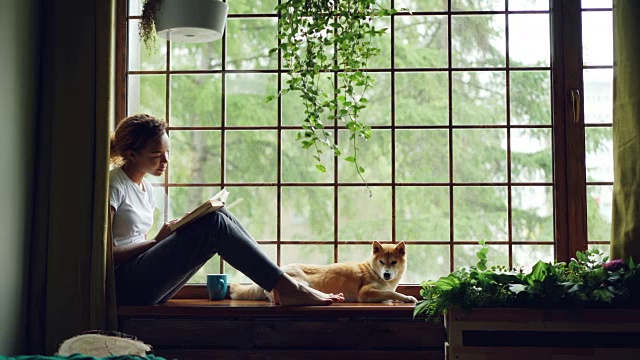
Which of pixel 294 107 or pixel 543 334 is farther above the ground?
pixel 294 107

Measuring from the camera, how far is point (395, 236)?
11.3 feet

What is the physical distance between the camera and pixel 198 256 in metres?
3.05

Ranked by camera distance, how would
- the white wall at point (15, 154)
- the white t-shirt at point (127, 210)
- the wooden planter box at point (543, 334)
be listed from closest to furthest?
the wooden planter box at point (543, 334) < the white wall at point (15, 154) < the white t-shirt at point (127, 210)

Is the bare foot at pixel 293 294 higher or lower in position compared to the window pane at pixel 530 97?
lower

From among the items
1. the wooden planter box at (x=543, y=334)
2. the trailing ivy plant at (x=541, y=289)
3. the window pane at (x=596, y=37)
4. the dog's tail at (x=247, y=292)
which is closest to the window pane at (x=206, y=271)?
the dog's tail at (x=247, y=292)

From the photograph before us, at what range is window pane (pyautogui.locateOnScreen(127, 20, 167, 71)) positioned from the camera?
11.5 feet

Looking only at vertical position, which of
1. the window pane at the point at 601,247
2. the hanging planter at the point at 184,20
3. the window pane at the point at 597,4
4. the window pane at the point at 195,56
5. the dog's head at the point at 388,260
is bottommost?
the dog's head at the point at 388,260

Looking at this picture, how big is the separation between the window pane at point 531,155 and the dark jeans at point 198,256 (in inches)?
42.7

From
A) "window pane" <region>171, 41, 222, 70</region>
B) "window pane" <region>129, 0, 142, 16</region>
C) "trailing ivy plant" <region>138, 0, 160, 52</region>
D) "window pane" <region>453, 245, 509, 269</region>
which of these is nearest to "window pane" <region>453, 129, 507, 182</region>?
"window pane" <region>453, 245, 509, 269</region>

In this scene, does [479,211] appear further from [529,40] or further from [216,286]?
[216,286]

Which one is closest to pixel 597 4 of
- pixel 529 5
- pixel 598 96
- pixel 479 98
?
pixel 529 5

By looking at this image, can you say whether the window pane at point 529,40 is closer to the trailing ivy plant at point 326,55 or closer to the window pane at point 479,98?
the window pane at point 479,98

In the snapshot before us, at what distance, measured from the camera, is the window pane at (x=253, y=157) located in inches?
137

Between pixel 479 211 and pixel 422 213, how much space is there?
0.23 metres
